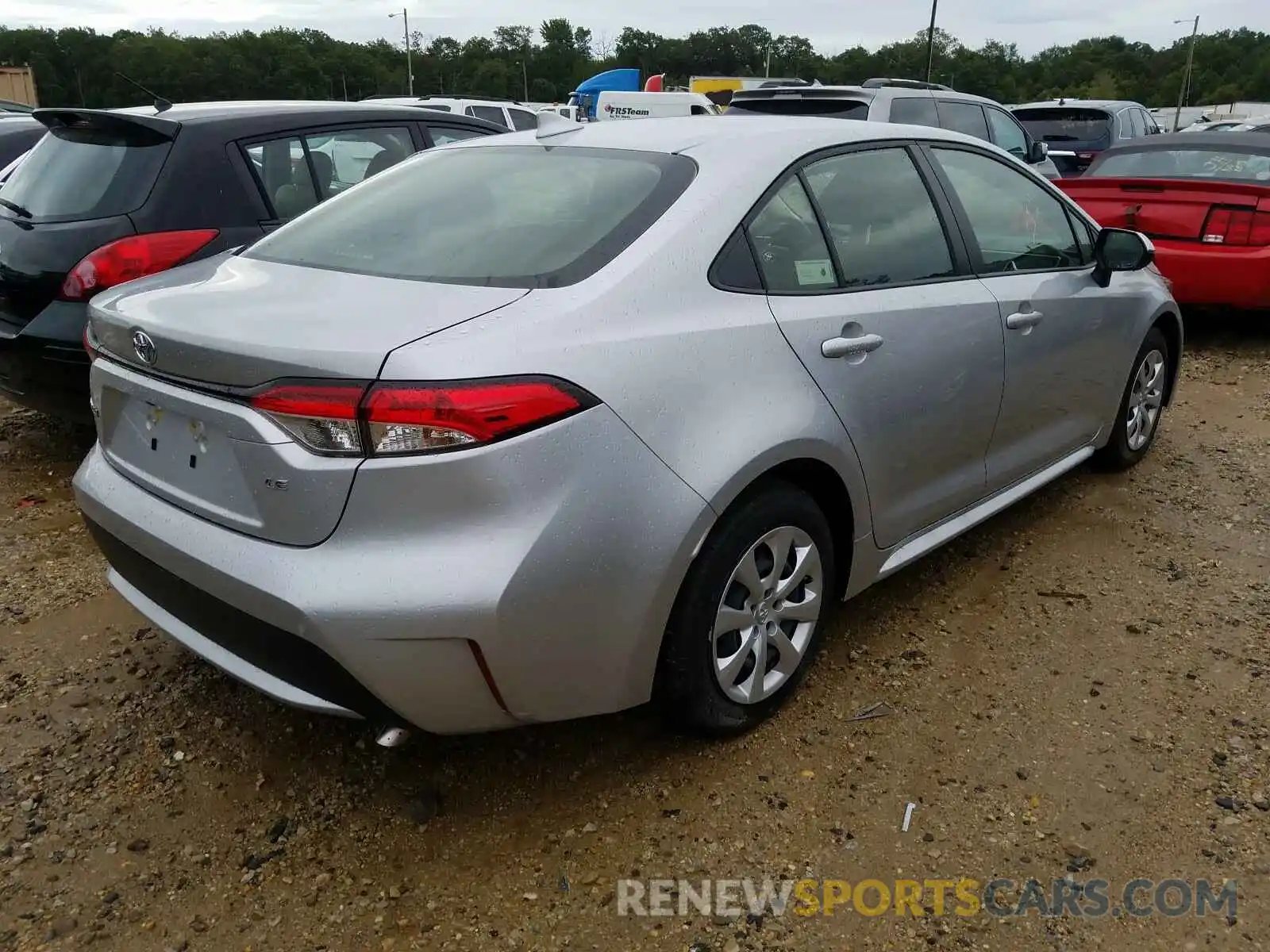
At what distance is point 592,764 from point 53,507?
2912 mm

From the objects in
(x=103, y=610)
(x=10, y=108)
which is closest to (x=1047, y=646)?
(x=103, y=610)

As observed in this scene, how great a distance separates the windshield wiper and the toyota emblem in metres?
2.47

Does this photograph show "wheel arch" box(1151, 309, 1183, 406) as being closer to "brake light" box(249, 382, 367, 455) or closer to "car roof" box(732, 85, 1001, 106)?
"brake light" box(249, 382, 367, 455)

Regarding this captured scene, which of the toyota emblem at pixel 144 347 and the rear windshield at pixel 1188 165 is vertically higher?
the rear windshield at pixel 1188 165

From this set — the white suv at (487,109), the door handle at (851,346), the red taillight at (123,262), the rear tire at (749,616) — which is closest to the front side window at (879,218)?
the door handle at (851,346)

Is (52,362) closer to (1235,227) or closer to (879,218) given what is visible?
(879,218)

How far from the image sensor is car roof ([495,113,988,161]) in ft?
8.70

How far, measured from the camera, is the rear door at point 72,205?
3.94m

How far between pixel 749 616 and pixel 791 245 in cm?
96

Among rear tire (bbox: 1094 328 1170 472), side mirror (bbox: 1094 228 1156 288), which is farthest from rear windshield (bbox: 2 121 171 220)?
rear tire (bbox: 1094 328 1170 472)

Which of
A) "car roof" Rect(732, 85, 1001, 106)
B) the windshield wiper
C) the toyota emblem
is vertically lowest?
the toyota emblem

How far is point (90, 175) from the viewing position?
4.12 m

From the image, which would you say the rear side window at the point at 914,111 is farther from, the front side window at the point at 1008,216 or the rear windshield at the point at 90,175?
the rear windshield at the point at 90,175

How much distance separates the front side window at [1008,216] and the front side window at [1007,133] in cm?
615
